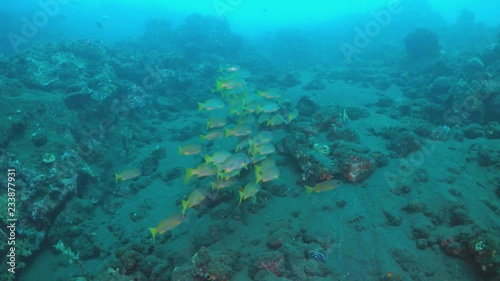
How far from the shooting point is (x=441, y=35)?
33.1 m

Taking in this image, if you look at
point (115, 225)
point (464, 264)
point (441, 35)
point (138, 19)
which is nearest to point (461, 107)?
point (464, 264)

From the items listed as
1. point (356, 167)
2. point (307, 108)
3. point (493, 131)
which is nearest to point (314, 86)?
point (307, 108)

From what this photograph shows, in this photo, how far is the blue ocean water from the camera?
6324 mm

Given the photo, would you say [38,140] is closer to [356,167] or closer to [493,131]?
[356,167]

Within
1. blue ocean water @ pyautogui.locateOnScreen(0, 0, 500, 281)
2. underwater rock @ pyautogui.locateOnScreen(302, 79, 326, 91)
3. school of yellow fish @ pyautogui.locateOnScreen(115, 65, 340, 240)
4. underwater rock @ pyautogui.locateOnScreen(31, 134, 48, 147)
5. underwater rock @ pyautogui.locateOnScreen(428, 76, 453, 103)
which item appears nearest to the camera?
blue ocean water @ pyautogui.locateOnScreen(0, 0, 500, 281)

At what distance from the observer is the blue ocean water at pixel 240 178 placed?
6.32m

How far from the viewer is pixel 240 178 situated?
878cm

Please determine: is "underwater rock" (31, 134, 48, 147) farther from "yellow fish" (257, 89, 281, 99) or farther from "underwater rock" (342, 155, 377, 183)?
"underwater rock" (342, 155, 377, 183)

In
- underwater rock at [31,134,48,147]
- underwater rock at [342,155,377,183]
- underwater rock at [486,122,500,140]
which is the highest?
underwater rock at [486,122,500,140]

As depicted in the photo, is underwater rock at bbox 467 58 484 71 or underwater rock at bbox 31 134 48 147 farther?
underwater rock at bbox 467 58 484 71

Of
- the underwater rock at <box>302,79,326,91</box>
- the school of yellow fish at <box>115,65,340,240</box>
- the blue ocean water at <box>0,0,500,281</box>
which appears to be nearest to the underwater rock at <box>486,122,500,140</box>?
the blue ocean water at <box>0,0,500,281</box>

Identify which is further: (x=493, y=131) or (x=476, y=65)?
(x=476, y=65)

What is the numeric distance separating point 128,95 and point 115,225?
28.9 ft

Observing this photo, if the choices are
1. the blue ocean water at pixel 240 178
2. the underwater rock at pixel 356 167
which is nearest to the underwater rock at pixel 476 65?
the blue ocean water at pixel 240 178
